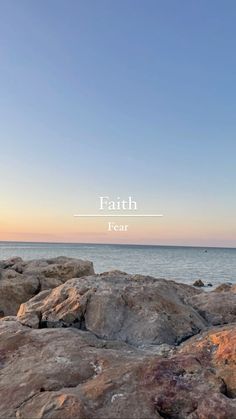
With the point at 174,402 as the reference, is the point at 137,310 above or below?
above

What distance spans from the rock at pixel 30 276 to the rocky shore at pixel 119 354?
8291 millimetres

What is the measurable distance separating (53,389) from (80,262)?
17.5 m

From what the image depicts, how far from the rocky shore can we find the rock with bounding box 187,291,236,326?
0.08ft

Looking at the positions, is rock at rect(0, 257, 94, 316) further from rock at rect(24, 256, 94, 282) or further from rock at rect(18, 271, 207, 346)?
rock at rect(18, 271, 207, 346)

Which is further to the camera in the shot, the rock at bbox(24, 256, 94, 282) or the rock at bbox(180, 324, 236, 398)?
the rock at bbox(24, 256, 94, 282)

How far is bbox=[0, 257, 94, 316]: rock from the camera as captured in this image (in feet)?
59.4

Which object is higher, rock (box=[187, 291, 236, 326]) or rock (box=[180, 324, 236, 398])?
rock (box=[187, 291, 236, 326])

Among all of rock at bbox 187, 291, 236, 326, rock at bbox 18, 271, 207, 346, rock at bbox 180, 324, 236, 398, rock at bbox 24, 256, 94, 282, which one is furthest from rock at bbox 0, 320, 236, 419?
rock at bbox 24, 256, 94, 282

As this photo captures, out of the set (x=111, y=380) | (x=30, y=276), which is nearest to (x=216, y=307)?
(x=111, y=380)

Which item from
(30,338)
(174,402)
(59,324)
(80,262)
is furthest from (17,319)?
(80,262)

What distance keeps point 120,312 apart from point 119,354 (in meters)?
1.88

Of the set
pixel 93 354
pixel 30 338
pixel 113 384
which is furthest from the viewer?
pixel 30 338

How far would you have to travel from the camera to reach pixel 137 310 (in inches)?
340

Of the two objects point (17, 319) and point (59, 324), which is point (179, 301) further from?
point (17, 319)
